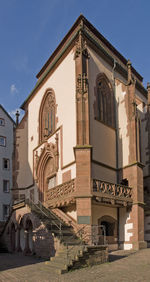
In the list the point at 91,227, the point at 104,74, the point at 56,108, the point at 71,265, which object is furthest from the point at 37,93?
the point at 71,265

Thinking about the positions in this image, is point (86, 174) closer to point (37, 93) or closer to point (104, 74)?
point (104, 74)

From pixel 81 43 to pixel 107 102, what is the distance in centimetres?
507

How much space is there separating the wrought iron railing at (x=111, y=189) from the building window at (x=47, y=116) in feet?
27.5

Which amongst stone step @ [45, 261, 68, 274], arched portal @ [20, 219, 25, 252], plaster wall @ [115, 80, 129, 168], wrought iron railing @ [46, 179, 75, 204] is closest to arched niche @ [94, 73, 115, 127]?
plaster wall @ [115, 80, 129, 168]

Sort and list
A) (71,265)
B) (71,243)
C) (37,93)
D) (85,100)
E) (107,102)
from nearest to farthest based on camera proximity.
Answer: (71,265) < (71,243) < (85,100) < (107,102) < (37,93)

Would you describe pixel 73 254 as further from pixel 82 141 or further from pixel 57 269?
pixel 82 141

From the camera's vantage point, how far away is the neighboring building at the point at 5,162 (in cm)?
3674

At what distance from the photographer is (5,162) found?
39.2 metres

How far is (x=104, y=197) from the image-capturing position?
17.5 metres

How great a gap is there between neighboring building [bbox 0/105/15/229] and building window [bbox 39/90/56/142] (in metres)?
13.8

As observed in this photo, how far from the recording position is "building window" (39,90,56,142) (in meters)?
25.1

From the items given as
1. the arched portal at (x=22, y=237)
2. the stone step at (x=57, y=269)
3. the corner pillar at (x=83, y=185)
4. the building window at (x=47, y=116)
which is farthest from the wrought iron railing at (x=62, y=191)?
the building window at (x=47, y=116)

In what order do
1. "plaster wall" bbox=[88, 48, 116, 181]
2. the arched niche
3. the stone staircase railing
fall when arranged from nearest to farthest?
the stone staircase railing
"plaster wall" bbox=[88, 48, 116, 181]
the arched niche

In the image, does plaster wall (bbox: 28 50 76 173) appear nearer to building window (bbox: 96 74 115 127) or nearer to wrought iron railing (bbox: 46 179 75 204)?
building window (bbox: 96 74 115 127)
